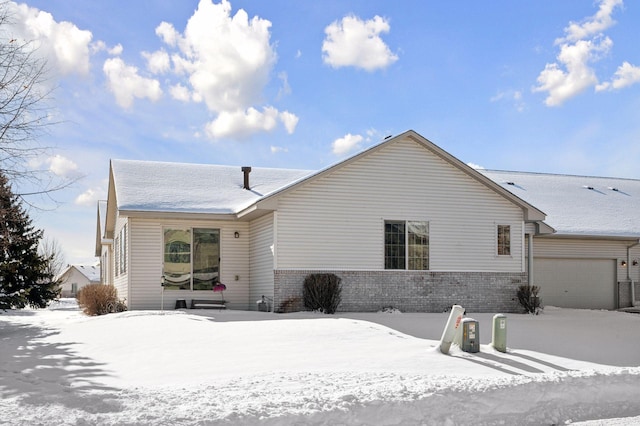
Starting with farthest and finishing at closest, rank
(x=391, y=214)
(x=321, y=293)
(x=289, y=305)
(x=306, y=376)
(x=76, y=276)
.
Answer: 1. (x=76, y=276)
2. (x=391, y=214)
3. (x=289, y=305)
4. (x=321, y=293)
5. (x=306, y=376)

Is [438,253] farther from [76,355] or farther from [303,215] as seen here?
[76,355]

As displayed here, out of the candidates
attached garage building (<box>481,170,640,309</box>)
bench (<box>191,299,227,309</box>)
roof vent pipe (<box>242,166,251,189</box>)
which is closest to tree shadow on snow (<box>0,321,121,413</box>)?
bench (<box>191,299,227,309</box>)

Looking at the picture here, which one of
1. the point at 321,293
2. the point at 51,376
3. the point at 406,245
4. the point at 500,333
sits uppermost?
the point at 406,245

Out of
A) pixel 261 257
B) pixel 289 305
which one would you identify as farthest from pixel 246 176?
pixel 289 305

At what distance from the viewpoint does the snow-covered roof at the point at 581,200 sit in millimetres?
26000

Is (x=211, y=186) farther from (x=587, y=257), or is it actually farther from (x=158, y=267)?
(x=587, y=257)

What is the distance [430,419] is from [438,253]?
12.9 meters

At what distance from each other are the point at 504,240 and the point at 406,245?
338cm

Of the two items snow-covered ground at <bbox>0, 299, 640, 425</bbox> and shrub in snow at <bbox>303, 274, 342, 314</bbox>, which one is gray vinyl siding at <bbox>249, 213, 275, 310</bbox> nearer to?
shrub in snow at <bbox>303, 274, 342, 314</bbox>

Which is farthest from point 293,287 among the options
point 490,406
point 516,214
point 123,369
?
point 490,406

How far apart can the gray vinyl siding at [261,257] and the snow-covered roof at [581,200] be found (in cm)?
1116

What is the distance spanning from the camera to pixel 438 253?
67.7 feet

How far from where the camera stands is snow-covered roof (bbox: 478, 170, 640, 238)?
26.0m

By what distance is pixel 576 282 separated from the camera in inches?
1025
